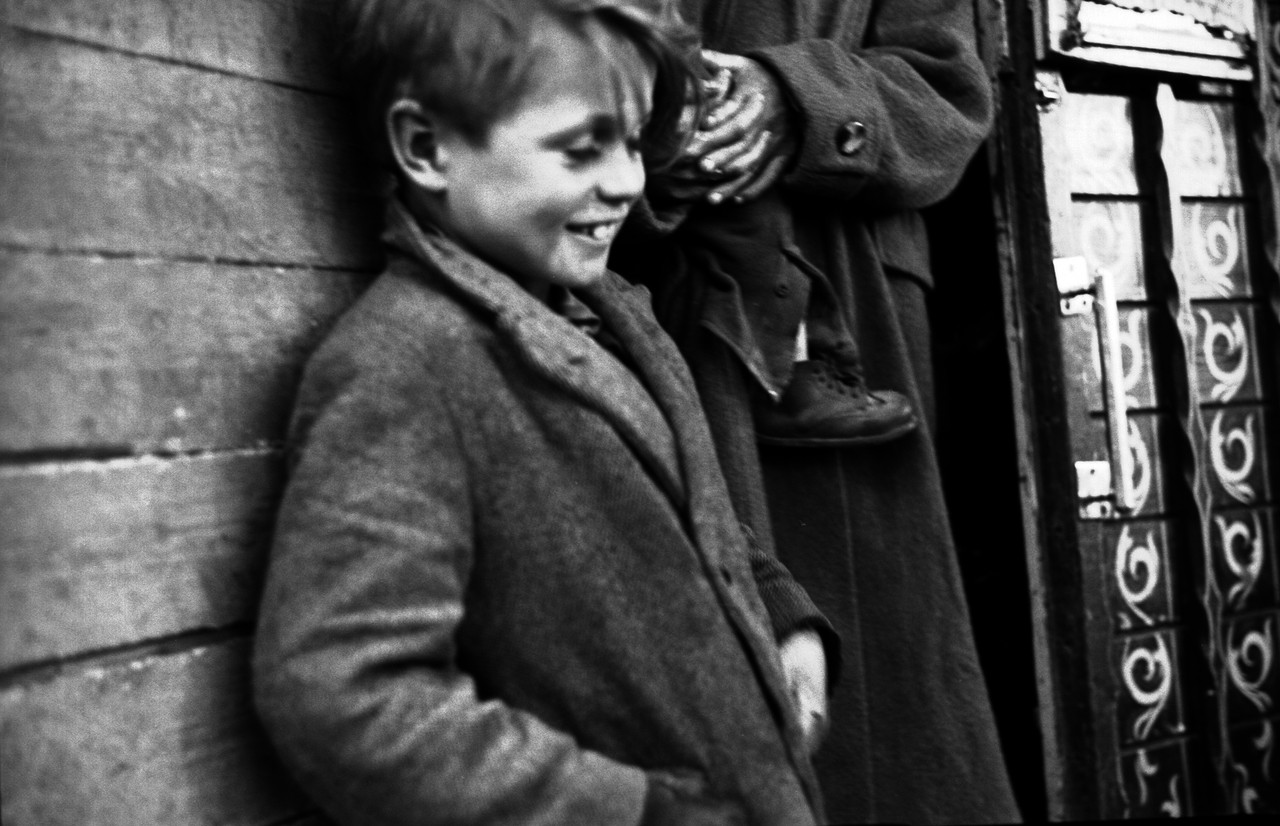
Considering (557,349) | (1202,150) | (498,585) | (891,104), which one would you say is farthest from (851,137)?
(1202,150)

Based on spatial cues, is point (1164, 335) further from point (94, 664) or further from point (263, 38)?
point (94, 664)

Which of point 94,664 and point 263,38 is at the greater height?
point 263,38

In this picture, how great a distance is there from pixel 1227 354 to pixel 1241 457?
18cm

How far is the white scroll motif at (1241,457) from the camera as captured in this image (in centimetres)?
244

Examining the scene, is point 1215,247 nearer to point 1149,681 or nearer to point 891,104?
point 1149,681

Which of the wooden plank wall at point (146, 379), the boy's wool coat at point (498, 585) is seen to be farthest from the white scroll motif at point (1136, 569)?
the wooden plank wall at point (146, 379)

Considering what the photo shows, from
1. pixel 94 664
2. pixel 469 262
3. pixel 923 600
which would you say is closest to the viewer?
pixel 94 664

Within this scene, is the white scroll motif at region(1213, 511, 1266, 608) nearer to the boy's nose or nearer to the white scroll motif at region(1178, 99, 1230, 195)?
the white scroll motif at region(1178, 99, 1230, 195)

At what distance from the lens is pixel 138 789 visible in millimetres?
921

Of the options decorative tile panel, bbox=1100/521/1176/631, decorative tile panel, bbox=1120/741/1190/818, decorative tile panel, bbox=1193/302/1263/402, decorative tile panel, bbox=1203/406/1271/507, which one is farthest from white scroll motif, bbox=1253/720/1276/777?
decorative tile panel, bbox=1193/302/1263/402

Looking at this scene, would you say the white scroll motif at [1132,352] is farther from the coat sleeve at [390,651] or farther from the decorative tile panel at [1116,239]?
the coat sleeve at [390,651]

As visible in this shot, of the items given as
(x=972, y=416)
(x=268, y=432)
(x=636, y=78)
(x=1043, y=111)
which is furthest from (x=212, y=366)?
(x=1043, y=111)

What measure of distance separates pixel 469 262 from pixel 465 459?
150 mm

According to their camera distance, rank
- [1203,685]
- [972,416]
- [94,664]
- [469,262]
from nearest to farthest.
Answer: [94,664] → [469,262] → [972,416] → [1203,685]
